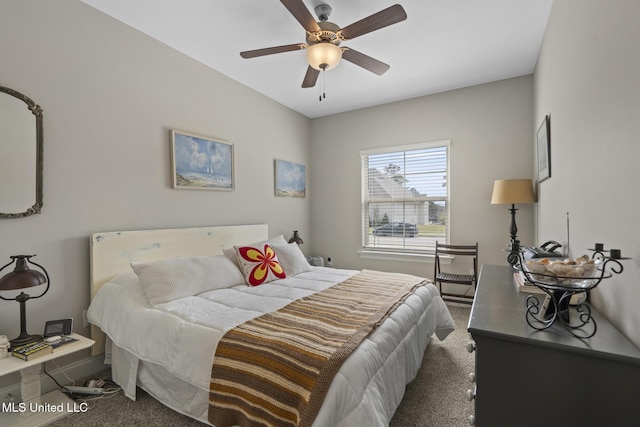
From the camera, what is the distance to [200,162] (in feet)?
10.3

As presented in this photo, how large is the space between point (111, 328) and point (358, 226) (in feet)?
10.7

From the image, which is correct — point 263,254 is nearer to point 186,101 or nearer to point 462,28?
point 186,101

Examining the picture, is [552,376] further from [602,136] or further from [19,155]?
[19,155]

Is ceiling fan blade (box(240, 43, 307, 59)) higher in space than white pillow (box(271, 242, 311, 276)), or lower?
higher

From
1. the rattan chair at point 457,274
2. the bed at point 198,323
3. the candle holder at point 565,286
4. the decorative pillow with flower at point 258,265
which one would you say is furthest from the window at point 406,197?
the candle holder at point 565,286

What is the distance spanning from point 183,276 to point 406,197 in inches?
121

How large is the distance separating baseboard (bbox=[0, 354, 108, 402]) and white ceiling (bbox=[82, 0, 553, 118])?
2722 mm

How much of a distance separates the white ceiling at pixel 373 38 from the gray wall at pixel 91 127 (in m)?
0.25

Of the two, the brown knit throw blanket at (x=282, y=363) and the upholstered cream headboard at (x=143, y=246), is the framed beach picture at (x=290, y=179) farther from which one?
the brown knit throw blanket at (x=282, y=363)

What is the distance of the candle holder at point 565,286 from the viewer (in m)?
0.95

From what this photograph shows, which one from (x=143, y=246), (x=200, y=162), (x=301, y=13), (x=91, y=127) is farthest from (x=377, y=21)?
(x=143, y=246)

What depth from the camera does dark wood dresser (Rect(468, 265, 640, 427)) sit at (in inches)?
32.5

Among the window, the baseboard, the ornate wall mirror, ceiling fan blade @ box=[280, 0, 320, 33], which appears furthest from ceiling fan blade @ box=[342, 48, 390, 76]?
the baseboard

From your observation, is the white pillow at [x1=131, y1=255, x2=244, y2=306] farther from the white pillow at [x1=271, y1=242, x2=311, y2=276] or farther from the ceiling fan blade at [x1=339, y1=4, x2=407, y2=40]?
the ceiling fan blade at [x1=339, y1=4, x2=407, y2=40]
